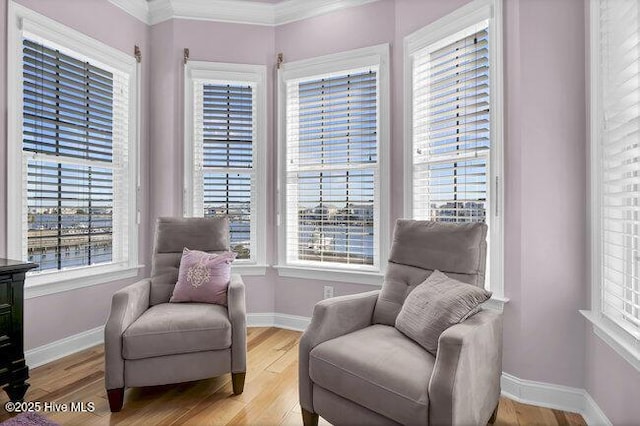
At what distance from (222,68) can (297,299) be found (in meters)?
2.21

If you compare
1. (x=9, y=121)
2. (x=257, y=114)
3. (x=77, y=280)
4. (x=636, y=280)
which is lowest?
(x=77, y=280)

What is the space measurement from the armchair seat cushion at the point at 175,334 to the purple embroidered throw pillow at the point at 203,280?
0.74 ft

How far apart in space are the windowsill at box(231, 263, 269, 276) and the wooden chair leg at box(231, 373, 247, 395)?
1.25 m

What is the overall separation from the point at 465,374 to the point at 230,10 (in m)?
3.34

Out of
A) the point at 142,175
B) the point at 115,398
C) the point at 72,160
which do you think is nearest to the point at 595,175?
the point at 115,398

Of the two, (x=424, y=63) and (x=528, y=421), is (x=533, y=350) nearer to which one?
(x=528, y=421)

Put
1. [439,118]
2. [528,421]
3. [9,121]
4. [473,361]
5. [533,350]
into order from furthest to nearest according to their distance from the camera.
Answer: [439,118] → [9,121] → [533,350] → [528,421] → [473,361]

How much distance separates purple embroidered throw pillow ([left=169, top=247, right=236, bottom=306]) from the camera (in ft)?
Answer: 7.67

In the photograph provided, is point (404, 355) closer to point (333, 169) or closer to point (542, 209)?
point (542, 209)

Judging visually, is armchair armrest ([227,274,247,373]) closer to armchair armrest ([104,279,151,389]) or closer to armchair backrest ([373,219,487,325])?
armchair armrest ([104,279,151,389])

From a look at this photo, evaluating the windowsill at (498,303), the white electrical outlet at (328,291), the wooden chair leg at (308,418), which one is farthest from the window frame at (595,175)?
the white electrical outlet at (328,291)

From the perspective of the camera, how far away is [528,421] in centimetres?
185

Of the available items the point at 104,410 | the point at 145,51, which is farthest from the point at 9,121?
the point at 104,410

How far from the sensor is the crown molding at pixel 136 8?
304cm
